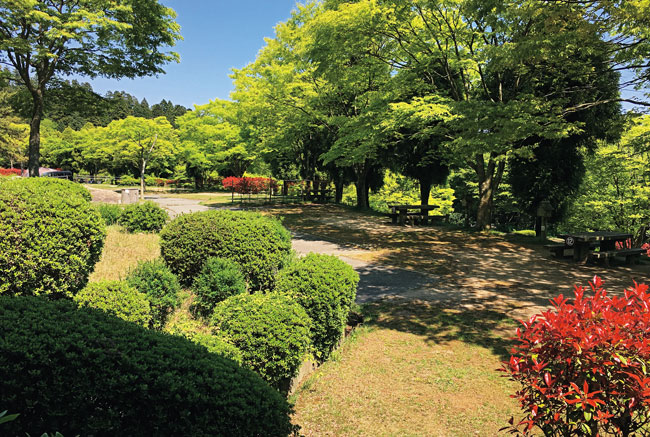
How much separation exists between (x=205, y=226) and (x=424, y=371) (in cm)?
359

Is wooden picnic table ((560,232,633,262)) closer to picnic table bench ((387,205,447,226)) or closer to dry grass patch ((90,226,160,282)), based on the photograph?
picnic table bench ((387,205,447,226))

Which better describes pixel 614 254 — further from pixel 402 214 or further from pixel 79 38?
pixel 79 38

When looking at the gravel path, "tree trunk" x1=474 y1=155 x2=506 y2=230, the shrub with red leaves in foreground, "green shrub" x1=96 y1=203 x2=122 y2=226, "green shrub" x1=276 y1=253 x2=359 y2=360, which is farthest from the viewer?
"tree trunk" x1=474 y1=155 x2=506 y2=230

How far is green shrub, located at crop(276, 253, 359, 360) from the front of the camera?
4.00 meters

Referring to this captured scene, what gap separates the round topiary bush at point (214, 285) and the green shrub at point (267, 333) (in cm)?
103

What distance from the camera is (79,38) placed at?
49.0 feet

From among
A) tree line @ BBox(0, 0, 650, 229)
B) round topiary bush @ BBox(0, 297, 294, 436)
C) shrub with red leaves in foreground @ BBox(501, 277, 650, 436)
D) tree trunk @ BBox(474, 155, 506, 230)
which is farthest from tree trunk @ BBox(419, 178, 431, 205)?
round topiary bush @ BBox(0, 297, 294, 436)

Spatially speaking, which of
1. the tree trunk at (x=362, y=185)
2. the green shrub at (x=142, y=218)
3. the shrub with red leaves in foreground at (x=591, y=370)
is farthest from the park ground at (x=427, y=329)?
the tree trunk at (x=362, y=185)

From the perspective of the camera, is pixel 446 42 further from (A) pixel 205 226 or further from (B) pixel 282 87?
(A) pixel 205 226

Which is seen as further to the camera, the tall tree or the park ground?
the tall tree

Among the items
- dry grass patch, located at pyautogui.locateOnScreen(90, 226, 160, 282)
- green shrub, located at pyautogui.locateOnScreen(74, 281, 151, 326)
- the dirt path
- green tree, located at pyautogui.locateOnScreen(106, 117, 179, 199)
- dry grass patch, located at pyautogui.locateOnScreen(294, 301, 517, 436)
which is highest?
green tree, located at pyautogui.locateOnScreen(106, 117, 179, 199)

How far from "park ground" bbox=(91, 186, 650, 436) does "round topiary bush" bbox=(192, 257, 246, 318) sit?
157 cm

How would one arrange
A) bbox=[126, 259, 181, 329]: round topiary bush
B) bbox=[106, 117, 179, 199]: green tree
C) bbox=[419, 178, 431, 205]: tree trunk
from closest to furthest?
bbox=[126, 259, 181, 329]: round topiary bush → bbox=[419, 178, 431, 205]: tree trunk → bbox=[106, 117, 179, 199]: green tree

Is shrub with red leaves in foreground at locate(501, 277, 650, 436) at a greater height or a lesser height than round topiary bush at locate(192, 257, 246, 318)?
greater
